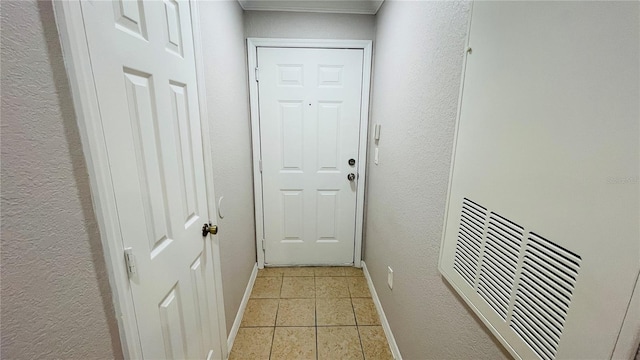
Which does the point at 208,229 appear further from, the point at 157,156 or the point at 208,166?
the point at 157,156

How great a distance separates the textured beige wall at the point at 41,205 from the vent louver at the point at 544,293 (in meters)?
1.01

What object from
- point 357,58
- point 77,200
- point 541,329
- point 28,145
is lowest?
point 541,329

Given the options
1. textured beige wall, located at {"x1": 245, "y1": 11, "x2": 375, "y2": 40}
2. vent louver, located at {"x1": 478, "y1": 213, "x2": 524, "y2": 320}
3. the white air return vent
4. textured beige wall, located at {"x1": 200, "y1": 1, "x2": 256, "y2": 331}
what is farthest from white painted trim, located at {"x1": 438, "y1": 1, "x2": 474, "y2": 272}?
textured beige wall, located at {"x1": 245, "y1": 11, "x2": 375, "y2": 40}

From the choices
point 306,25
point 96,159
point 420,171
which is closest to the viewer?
point 96,159

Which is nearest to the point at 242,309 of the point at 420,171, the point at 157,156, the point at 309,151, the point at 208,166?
the point at 208,166

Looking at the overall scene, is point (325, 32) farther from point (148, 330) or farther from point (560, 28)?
point (148, 330)

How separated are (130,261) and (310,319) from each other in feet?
4.77

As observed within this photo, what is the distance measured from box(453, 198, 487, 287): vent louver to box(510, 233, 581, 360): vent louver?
0.52 ft

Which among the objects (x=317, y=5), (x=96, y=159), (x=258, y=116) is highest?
(x=317, y=5)

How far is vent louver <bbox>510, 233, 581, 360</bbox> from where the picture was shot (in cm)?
51

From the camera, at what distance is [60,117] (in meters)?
0.51

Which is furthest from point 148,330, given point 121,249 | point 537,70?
point 537,70

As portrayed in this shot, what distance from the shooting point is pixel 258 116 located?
2109mm

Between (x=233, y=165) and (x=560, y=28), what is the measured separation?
1.60 meters
